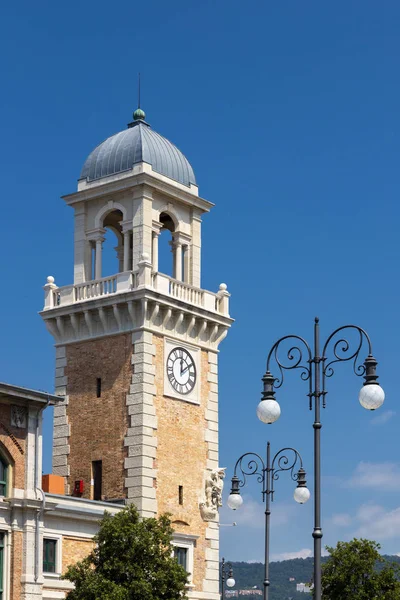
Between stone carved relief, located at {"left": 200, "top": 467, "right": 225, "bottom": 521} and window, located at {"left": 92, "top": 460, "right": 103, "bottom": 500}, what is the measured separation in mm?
4901

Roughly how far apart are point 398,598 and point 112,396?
1478 centimetres

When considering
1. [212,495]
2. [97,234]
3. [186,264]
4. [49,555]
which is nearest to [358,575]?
[212,495]

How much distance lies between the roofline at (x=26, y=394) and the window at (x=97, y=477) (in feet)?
23.2

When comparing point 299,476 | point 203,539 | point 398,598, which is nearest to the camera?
point 299,476

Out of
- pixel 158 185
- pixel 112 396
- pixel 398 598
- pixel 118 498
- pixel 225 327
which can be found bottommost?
pixel 398 598

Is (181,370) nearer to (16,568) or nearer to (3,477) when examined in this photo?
(3,477)

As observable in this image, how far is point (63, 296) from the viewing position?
58.4 m

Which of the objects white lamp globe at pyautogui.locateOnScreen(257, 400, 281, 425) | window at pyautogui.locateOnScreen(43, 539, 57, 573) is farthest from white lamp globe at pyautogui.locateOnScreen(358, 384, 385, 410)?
window at pyautogui.locateOnScreen(43, 539, 57, 573)

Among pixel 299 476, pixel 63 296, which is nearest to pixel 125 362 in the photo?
pixel 63 296

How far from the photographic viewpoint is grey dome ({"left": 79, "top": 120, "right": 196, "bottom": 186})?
191 feet

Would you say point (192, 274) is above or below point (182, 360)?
above

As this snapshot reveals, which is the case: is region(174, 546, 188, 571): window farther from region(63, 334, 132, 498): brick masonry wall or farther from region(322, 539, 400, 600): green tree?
region(322, 539, 400, 600): green tree

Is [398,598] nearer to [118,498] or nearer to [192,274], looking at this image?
[118,498]

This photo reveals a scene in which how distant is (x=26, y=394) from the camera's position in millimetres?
47375
